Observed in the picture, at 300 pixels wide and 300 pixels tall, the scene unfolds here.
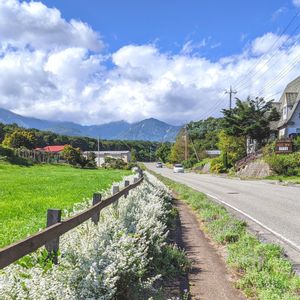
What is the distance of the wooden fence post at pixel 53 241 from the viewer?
4254 millimetres

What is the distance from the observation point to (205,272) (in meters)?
6.64

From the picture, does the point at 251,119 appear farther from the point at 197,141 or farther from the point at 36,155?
the point at 197,141

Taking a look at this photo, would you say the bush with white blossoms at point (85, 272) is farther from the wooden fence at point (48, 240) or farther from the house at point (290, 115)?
the house at point (290, 115)

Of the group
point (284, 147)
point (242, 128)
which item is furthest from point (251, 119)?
point (284, 147)

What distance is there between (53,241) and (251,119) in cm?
5329

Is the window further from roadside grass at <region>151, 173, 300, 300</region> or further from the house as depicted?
roadside grass at <region>151, 173, 300, 300</region>

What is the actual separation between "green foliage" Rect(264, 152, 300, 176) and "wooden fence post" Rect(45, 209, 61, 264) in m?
37.8

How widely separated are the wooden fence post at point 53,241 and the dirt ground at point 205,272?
208 centimetres

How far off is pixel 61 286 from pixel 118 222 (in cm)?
264

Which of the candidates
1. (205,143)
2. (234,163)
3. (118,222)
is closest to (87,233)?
(118,222)

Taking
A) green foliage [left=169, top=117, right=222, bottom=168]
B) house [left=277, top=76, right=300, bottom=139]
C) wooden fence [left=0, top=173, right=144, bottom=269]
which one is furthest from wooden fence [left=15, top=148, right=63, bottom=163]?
wooden fence [left=0, top=173, right=144, bottom=269]

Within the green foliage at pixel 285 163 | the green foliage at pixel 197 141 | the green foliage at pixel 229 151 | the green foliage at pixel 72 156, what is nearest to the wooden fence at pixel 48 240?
the green foliage at pixel 285 163

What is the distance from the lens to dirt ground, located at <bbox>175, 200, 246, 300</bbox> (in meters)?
5.64

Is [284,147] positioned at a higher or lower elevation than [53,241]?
higher
